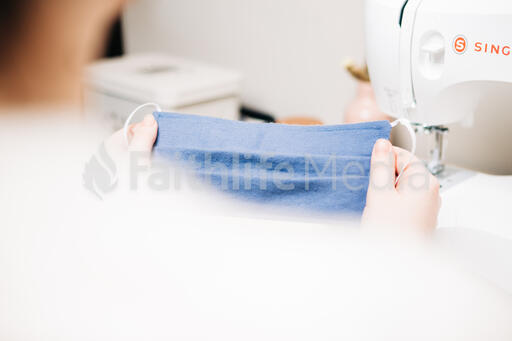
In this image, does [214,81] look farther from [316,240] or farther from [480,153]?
[316,240]

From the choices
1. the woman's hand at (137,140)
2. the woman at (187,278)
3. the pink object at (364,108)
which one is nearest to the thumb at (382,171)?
the woman at (187,278)

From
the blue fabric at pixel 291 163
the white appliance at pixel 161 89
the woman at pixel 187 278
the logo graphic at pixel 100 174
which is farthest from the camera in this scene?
the white appliance at pixel 161 89

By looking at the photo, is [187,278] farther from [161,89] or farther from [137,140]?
[161,89]

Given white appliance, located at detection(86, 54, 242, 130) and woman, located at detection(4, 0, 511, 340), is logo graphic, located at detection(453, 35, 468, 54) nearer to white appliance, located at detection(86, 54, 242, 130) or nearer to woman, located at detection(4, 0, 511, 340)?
woman, located at detection(4, 0, 511, 340)

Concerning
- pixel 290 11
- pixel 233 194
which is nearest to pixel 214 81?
pixel 290 11

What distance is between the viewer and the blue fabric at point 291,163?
65cm

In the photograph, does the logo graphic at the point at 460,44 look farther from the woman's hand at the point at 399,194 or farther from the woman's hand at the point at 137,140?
the woman's hand at the point at 137,140

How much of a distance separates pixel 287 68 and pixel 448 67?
83cm

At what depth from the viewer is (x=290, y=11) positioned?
148 centimetres

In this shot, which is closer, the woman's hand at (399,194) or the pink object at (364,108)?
the woman's hand at (399,194)

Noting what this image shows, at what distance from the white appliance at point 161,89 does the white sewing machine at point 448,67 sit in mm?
648

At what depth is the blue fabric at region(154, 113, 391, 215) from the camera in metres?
0.65

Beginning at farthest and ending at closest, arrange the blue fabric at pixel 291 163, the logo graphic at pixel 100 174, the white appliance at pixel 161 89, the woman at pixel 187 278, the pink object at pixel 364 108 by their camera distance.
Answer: the white appliance at pixel 161 89
the pink object at pixel 364 108
the blue fabric at pixel 291 163
the logo graphic at pixel 100 174
the woman at pixel 187 278

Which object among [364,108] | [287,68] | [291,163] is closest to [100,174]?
[291,163]
